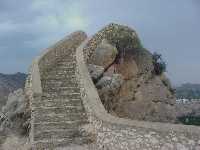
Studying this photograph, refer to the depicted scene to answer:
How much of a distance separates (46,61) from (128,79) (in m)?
4.36

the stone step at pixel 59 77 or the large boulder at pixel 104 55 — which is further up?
the large boulder at pixel 104 55

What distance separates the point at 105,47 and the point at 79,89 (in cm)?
609

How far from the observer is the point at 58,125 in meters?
16.7

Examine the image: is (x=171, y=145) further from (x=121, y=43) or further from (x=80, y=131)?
(x=121, y=43)

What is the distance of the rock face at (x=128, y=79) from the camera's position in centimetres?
2341

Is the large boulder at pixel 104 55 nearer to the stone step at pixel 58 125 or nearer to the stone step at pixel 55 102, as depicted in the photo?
the stone step at pixel 55 102

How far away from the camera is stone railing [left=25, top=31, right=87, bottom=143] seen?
61.5ft

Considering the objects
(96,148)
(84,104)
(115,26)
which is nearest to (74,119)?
(84,104)

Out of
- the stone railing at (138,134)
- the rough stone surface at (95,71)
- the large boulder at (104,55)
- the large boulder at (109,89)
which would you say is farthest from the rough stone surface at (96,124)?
the large boulder at (104,55)

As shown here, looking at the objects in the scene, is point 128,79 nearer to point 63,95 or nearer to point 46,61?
point 46,61

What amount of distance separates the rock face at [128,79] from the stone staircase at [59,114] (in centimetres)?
278

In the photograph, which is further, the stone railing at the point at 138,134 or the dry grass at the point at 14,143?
the dry grass at the point at 14,143

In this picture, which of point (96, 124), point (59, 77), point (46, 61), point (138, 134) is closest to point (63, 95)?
point (59, 77)

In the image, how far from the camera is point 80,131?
53.3 ft
